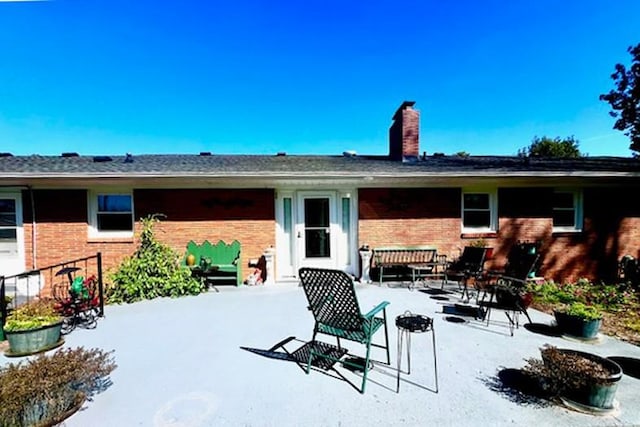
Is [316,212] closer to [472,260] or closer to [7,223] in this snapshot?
[472,260]

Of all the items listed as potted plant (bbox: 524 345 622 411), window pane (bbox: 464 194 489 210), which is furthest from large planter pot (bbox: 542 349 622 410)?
window pane (bbox: 464 194 489 210)

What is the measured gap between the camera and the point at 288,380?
2.79m

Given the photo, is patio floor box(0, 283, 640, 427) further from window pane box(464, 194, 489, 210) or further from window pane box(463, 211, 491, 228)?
window pane box(464, 194, 489, 210)

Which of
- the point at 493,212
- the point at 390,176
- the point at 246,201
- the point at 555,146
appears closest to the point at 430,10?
the point at 390,176

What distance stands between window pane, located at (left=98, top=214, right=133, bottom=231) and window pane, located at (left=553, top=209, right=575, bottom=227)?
1125 cm

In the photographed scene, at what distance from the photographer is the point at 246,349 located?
3516 millimetres

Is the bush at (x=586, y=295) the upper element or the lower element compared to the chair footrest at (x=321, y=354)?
lower

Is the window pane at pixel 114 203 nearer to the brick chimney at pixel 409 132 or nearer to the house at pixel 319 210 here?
the house at pixel 319 210

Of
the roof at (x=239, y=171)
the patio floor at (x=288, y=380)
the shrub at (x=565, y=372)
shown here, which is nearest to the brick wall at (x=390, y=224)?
the roof at (x=239, y=171)

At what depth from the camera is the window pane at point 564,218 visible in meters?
7.71

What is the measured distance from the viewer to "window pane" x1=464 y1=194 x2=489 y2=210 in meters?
7.56

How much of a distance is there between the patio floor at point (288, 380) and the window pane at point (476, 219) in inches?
129

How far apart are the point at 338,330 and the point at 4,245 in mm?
8836

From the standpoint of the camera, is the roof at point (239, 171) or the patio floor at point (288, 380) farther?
the roof at point (239, 171)
